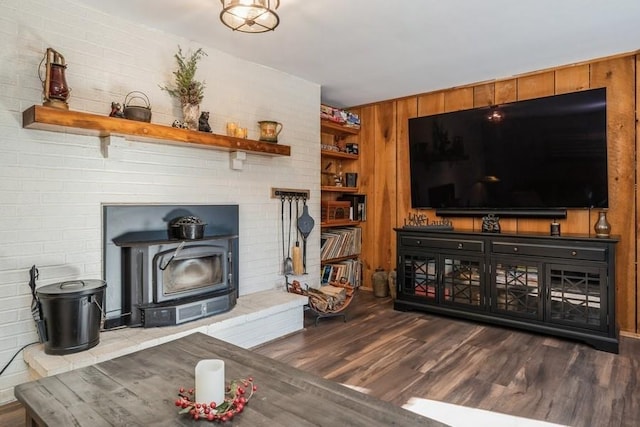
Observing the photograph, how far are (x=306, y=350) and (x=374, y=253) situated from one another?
2254 mm

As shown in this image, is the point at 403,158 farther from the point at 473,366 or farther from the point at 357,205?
the point at 473,366

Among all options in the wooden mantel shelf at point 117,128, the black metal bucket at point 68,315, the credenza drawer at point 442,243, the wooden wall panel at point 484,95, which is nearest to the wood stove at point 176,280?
the black metal bucket at point 68,315

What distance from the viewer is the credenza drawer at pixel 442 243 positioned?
358 centimetres

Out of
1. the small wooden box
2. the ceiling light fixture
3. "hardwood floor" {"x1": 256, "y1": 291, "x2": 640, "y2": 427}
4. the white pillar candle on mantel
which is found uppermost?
the ceiling light fixture

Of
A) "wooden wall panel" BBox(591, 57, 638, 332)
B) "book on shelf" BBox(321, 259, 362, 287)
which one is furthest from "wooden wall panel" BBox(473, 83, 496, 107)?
"book on shelf" BBox(321, 259, 362, 287)

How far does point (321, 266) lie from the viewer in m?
4.58

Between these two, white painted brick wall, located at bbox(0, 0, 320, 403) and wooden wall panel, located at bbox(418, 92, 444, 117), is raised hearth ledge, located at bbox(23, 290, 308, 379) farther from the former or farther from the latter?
wooden wall panel, located at bbox(418, 92, 444, 117)

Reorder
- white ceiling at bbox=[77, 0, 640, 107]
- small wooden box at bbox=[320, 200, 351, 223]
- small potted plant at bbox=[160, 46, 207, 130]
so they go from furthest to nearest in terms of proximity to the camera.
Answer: small wooden box at bbox=[320, 200, 351, 223], small potted plant at bbox=[160, 46, 207, 130], white ceiling at bbox=[77, 0, 640, 107]

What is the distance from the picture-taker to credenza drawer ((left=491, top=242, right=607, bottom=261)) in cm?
299

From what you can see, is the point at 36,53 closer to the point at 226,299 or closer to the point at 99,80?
the point at 99,80

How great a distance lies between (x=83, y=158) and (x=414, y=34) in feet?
8.07

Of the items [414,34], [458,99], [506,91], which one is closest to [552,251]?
[506,91]

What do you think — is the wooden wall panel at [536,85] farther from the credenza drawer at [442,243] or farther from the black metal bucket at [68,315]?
the black metal bucket at [68,315]

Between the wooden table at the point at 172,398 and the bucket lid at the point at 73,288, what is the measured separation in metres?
0.71
